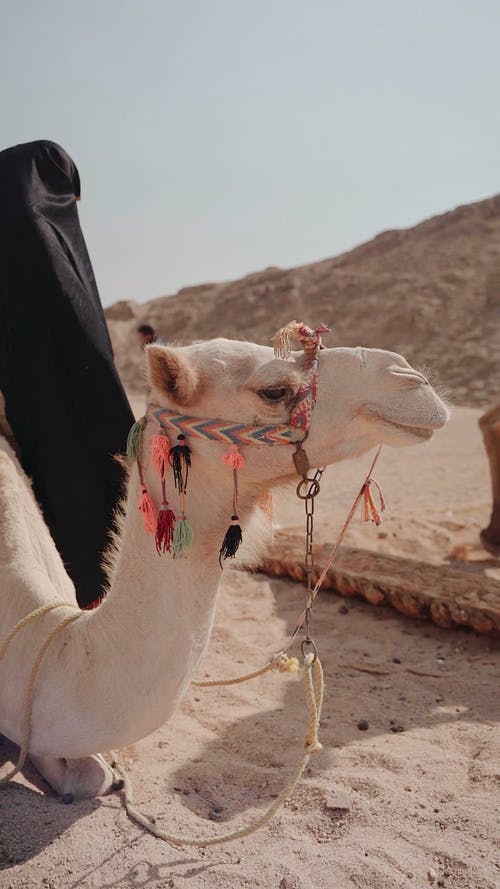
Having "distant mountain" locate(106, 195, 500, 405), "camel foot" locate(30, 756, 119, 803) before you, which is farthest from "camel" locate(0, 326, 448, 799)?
"distant mountain" locate(106, 195, 500, 405)

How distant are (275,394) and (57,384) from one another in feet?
5.73

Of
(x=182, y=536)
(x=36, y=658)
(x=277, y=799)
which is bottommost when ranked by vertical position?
(x=277, y=799)

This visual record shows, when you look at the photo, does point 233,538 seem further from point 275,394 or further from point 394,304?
point 394,304

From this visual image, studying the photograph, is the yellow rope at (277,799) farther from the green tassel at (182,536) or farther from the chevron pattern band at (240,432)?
the chevron pattern band at (240,432)

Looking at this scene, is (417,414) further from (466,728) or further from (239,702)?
(239,702)

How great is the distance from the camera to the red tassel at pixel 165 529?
2492mm

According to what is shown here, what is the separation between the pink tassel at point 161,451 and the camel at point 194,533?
80 mm

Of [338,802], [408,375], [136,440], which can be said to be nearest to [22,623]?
[136,440]

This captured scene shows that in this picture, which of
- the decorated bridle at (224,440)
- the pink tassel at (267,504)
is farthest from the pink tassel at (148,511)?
the pink tassel at (267,504)

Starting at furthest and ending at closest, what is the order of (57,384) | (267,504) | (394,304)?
1. (394,304)
2. (57,384)
3. (267,504)

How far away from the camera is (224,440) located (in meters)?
2.49

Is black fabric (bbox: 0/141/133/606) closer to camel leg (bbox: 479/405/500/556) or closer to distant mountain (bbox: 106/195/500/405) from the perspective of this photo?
camel leg (bbox: 479/405/500/556)

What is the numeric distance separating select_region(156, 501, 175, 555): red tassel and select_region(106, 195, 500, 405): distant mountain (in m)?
26.5

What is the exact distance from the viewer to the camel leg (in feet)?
21.5
